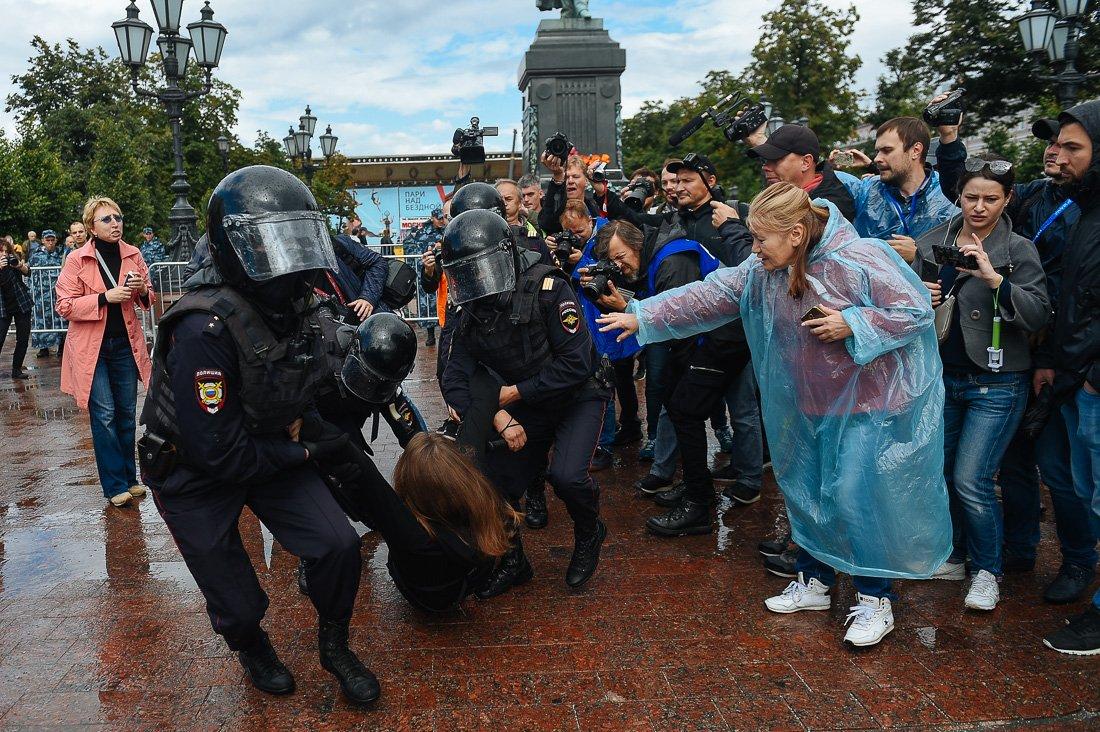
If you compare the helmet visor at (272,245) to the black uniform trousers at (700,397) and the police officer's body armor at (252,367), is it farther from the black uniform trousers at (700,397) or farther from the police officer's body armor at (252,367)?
the black uniform trousers at (700,397)

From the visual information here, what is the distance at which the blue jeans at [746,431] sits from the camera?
575 centimetres

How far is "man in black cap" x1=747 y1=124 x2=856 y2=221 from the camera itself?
5.02 meters

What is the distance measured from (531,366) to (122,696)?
2198mm

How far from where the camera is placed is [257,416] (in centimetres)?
317

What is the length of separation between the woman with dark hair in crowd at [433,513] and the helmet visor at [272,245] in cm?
97

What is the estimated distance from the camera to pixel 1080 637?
12.1 ft

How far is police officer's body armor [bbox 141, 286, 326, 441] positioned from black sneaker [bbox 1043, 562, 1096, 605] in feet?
11.3

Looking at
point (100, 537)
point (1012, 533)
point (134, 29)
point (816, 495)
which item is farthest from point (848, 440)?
point (134, 29)

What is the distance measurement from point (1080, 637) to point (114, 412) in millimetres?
5586

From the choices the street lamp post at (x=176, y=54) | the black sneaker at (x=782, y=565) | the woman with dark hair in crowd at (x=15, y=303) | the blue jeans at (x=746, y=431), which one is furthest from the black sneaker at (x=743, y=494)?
the woman with dark hair in crowd at (x=15, y=303)

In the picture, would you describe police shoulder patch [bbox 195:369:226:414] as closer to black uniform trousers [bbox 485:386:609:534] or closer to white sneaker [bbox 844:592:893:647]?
black uniform trousers [bbox 485:386:609:534]

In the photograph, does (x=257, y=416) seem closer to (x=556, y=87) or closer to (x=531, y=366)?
(x=531, y=366)

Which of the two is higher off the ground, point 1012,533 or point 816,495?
point 816,495

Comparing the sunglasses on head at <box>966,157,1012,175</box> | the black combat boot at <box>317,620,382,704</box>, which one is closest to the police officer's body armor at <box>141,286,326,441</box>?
the black combat boot at <box>317,620,382,704</box>
